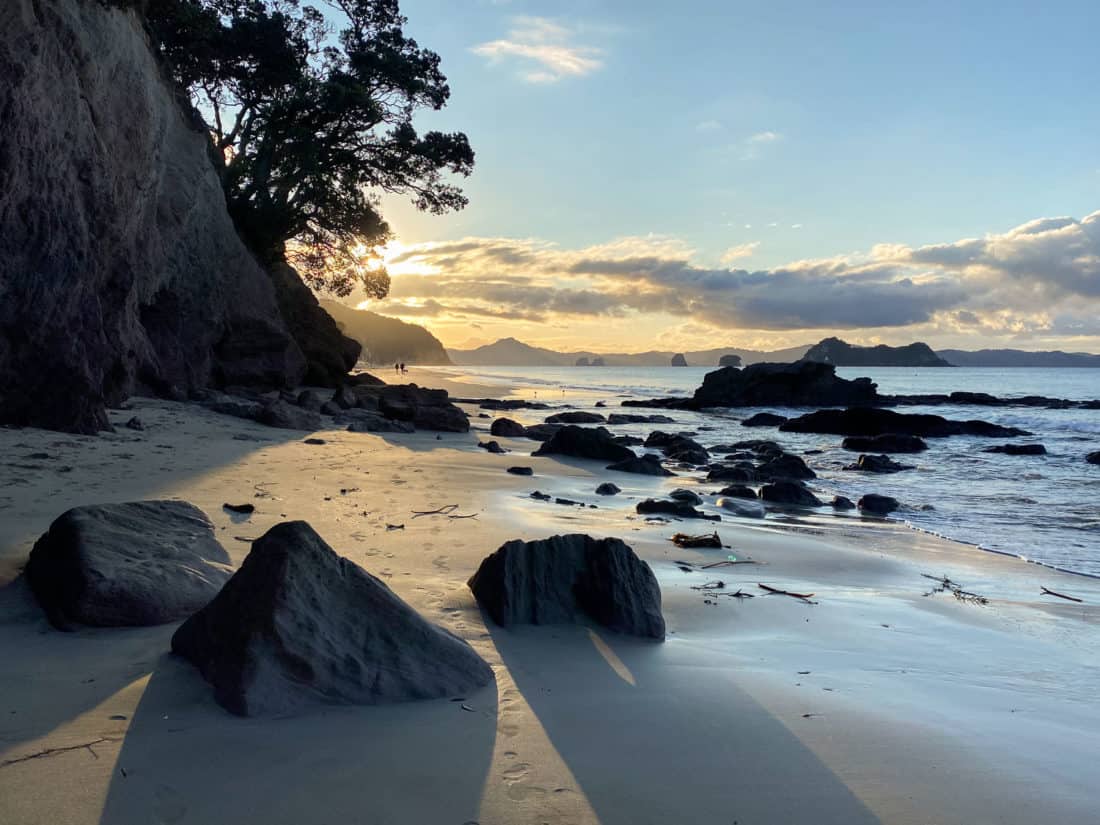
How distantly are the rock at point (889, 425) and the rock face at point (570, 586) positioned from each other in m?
19.9

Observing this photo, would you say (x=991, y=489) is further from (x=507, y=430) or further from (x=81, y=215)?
(x=81, y=215)

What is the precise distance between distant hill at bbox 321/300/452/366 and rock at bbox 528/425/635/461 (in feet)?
368

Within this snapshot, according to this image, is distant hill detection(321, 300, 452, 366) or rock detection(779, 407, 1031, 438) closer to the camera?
rock detection(779, 407, 1031, 438)

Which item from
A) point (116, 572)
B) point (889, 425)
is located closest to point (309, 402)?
point (116, 572)

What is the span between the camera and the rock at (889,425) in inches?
864

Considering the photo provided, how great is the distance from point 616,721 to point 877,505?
7.47m

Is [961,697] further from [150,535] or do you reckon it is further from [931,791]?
[150,535]

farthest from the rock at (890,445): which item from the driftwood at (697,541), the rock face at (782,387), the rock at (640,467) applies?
the rock face at (782,387)

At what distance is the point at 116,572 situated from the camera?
3.02 meters

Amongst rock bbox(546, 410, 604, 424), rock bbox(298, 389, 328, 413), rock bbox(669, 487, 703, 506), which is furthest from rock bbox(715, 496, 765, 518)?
rock bbox(546, 410, 604, 424)

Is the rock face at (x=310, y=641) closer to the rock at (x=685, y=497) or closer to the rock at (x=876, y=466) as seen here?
the rock at (x=685, y=497)

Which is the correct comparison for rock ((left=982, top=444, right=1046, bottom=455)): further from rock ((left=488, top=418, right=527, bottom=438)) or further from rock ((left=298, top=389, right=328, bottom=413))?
rock ((left=298, top=389, right=328, bottom=413))

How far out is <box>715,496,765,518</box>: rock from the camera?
781cm

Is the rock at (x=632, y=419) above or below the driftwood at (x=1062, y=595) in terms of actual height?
above
